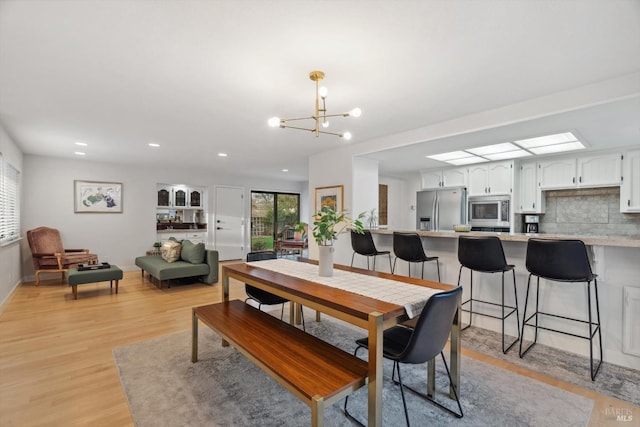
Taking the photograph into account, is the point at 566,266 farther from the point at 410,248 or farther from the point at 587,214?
the point at 587,214

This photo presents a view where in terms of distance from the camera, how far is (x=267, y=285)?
90.7 inches

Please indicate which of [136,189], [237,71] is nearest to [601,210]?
[237,71]

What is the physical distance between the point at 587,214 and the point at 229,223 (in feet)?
25.0

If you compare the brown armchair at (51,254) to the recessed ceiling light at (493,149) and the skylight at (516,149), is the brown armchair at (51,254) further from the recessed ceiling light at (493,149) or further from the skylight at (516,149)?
the recessed ceiling light at (493,149)

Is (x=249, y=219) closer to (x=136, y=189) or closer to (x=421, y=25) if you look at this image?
(x=136, y=189)

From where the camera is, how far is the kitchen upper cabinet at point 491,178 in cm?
499

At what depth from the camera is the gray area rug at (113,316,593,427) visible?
184cm

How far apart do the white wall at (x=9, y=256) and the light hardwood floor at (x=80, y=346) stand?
0.60 ft

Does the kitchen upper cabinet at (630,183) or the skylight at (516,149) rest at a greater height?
the skylight at (516,149)

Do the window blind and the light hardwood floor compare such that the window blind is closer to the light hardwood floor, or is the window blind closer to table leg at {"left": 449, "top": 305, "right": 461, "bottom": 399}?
the light hardwood floor

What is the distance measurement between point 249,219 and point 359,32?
7319 mm

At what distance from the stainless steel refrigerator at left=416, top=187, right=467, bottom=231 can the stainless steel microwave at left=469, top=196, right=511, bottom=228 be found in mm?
153

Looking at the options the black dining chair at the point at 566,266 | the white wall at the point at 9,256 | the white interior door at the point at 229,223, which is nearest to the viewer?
the black dining chair at the point at 566,266

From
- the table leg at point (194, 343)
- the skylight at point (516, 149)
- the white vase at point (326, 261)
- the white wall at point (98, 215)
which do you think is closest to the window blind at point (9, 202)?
the white wall at point (98, 215)
